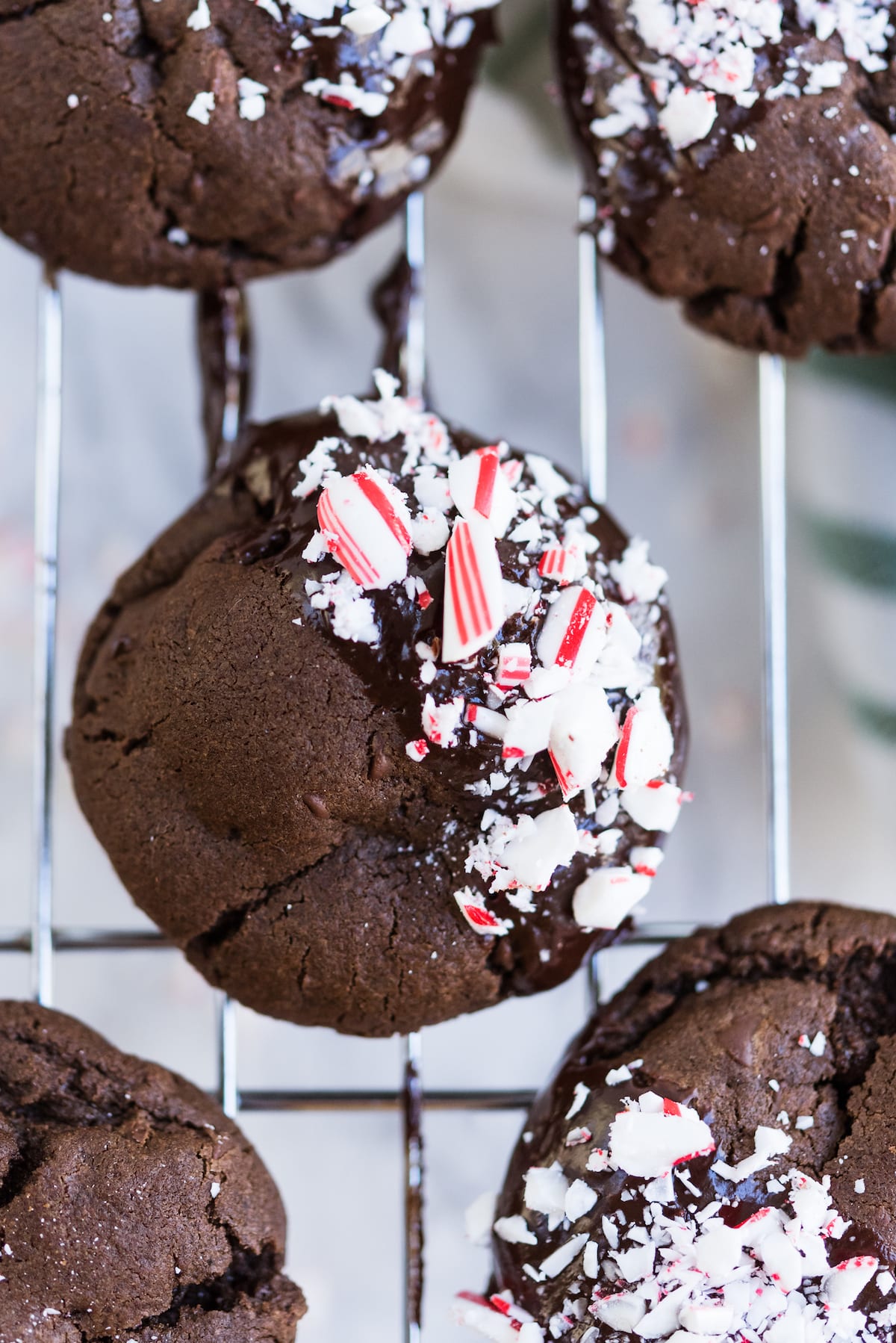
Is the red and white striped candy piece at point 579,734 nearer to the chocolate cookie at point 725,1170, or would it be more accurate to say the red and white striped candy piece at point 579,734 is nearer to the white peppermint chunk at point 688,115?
the chocolate cookie at point 725,1170

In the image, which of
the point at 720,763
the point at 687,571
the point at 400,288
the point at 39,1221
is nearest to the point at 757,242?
the point at 400,288

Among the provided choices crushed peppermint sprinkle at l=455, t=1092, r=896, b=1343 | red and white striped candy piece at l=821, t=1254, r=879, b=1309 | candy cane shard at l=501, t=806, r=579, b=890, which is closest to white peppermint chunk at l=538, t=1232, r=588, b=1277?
crushed peppermint sprinkle at l=455, t=1092, r=896, b=1343

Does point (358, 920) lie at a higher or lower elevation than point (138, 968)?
higher

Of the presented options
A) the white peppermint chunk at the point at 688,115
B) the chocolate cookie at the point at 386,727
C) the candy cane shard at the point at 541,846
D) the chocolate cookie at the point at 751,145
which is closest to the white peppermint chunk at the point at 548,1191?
the chocolate cookie at the point at 386,727

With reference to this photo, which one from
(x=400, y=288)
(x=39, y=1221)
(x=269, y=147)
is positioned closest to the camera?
(x=39, y=1221)

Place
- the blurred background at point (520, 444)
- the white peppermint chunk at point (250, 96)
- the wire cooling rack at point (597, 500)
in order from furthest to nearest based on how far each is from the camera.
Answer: the blurred background at point (520, 444) < the wire cooling rack at point (597, 500) < the white peppermint chunk at point (250, 96)

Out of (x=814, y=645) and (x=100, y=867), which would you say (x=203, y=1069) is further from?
(x=814, y=645)
